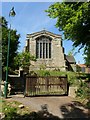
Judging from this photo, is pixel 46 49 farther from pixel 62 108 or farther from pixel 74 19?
pixel 62 108

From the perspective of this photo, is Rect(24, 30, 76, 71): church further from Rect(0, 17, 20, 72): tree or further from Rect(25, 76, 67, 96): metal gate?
Rect(25, 76, 67, 96): metal gate

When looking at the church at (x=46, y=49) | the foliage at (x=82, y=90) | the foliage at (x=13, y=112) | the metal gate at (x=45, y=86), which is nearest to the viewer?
the foliage at (x=13, y=112)

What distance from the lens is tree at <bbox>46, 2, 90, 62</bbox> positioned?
15.6 meters

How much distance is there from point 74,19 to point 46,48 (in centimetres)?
3100

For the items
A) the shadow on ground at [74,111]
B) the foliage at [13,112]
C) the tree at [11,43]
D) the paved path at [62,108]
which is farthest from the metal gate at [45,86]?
the foliage at [13,112]

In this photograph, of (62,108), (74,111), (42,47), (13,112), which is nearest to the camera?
(13,112)

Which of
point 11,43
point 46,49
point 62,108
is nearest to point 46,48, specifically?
point 46,49

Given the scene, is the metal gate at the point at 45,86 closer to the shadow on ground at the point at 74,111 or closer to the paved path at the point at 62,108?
the paved path at the point at 62,108

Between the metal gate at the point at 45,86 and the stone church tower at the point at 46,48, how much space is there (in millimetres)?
27644

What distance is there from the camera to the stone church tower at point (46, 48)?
45.5 metres

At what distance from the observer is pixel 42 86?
16.8m

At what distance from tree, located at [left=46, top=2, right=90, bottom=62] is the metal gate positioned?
3.85 meters

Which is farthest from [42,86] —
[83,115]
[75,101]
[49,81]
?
[83,115]

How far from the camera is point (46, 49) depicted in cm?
4650
